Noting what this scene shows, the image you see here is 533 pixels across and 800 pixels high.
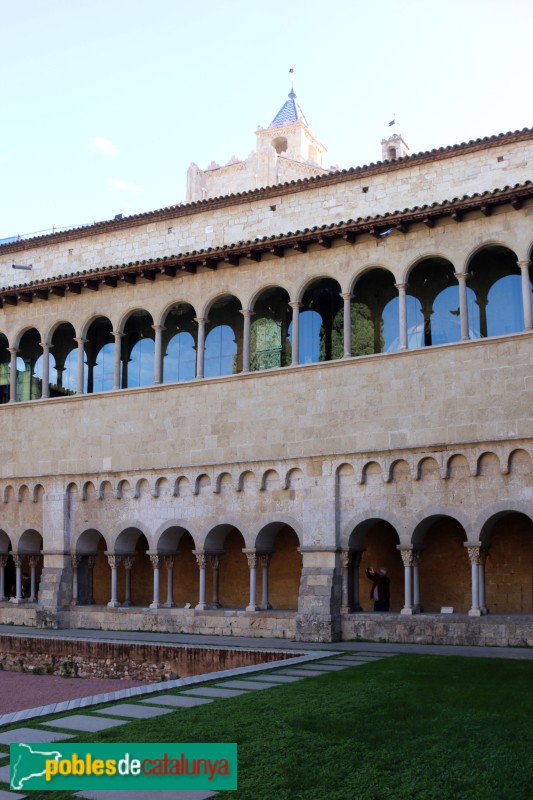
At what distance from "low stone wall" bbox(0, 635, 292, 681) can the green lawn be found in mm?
5136

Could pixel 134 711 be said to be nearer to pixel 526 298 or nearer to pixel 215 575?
pixel 526 298

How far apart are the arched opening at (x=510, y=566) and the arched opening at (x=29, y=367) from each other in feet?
43.1

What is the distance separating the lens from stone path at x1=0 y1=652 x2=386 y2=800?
22.2 feet

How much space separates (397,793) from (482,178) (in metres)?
16.9

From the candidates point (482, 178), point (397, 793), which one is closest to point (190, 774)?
point (397, 793)

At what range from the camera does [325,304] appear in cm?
2205

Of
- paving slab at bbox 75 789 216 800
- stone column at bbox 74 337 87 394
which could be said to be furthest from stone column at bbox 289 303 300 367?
paving slab at bbox 75 789 216 800

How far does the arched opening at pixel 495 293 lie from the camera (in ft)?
63.3

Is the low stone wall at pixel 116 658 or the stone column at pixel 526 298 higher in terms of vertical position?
the stone column at pixel 526 298

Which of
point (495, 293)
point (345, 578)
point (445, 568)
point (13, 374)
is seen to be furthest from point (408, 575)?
point (13, 374)

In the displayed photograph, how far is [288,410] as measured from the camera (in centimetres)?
2091

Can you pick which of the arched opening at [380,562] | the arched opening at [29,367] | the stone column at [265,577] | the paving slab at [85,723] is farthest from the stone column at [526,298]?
the arched opening at [29,367]

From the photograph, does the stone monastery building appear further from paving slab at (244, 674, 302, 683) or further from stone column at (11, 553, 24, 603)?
paving slab at (244, 674, 302, 683)

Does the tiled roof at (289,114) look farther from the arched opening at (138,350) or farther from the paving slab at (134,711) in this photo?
the paving slab at (134,711)
